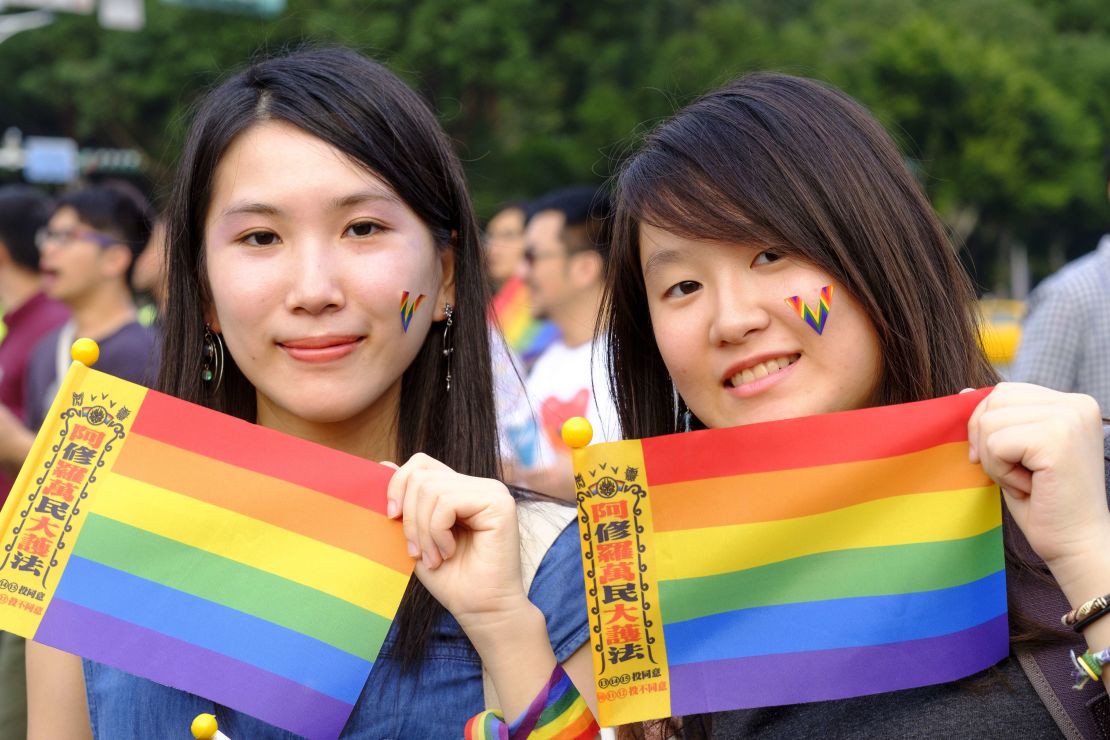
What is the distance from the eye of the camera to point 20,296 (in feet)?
21.7

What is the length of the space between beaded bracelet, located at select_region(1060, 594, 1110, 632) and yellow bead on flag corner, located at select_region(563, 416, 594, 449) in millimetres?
708

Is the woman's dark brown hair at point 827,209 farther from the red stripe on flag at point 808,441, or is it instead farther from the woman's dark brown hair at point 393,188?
the woman's dark brown hair at point 393,188

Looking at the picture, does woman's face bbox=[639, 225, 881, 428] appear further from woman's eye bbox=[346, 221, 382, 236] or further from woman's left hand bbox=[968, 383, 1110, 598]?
woman's eye bbox=[346, 221, 382, 236]

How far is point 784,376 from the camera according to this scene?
2.02 meters

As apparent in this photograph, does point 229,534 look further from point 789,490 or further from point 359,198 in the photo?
point 789,490

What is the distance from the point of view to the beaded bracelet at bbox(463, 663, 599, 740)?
1.89 metres

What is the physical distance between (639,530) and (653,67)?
3732 centimetres

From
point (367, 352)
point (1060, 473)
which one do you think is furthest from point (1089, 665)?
point (367, 352)

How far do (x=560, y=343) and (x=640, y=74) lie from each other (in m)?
32.9

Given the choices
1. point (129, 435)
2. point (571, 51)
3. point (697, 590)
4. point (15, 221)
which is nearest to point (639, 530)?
point (697, 590)

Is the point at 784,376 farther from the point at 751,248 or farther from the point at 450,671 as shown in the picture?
the point at 450,671

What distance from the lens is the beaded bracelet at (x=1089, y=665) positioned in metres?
1.67

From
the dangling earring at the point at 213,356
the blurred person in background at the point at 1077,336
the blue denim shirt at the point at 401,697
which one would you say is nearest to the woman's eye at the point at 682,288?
the blue denim shirt at the point at 401,697

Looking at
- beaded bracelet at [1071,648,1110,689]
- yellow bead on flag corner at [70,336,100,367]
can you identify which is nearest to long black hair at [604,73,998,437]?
beaded bracelet at [1071,648,1110,689]
